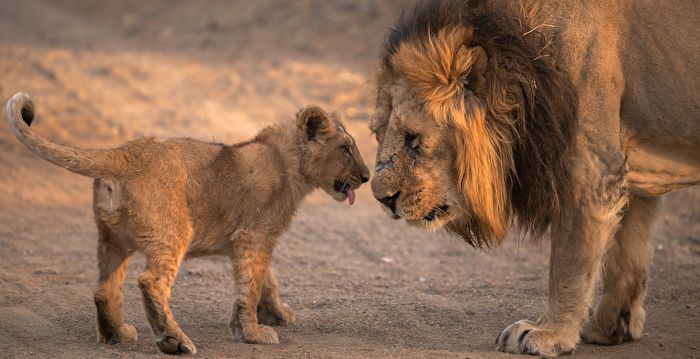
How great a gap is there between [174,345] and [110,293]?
450 mm

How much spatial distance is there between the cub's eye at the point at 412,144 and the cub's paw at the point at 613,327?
52.0 inches

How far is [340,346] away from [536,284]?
212cm

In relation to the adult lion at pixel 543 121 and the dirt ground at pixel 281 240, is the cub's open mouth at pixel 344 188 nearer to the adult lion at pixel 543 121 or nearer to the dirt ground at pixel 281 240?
the dirt ground at pixel 281 240

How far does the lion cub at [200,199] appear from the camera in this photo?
176 inches

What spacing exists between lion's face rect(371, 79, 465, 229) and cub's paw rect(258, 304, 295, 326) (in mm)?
1003

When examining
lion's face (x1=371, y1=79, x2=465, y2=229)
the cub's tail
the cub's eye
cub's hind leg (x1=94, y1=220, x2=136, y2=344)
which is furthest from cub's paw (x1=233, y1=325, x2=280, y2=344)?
Answer: the cub's eye

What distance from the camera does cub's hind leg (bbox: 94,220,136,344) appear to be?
4.59 metres

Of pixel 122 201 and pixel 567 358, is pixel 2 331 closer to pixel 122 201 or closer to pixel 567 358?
pixel 122 201

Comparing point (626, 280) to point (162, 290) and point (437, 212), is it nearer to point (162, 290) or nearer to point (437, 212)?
point (437, 212)

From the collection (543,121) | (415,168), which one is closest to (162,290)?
(415,168)

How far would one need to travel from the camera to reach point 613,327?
4914 millimetres

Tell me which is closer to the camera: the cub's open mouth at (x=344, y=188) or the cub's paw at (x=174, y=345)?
the cub's paw at (x=174, y=345)

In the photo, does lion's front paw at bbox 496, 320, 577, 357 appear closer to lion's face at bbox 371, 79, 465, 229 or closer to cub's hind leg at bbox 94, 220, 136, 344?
lion's face at bbox 371, 79, 465, 229

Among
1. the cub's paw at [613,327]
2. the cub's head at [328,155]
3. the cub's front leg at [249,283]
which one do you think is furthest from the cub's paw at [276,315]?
the cub's paw at [613,327]
